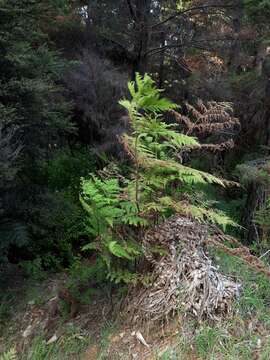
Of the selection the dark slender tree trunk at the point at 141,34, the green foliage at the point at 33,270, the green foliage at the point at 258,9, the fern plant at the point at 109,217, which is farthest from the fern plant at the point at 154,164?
the dark slender tree trunk at the point at 141,34

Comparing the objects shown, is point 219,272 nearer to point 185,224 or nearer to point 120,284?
point 185,224

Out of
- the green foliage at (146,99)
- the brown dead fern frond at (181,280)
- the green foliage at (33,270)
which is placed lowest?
the green foliage at (33,270)

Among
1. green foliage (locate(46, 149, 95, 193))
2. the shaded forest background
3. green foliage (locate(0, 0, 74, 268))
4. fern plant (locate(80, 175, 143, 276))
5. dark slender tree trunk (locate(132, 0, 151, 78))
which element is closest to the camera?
fern plant (locate(80, 175, 143, 276))

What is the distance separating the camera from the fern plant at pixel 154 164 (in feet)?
10.4

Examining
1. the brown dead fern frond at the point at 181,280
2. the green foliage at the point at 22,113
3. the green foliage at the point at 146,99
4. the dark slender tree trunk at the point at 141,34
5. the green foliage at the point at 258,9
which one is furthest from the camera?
the dark slender tree trunk at the point at 141,34

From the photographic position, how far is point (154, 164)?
3.23m

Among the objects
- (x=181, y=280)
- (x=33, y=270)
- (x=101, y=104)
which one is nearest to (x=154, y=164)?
(x=181, y=280)

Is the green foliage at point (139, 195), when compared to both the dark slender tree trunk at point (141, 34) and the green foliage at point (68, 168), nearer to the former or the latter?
the green foliage at point (68, 168)

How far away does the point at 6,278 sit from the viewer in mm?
4508

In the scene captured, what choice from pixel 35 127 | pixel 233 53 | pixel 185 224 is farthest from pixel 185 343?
pixel 233 53

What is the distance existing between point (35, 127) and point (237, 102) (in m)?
4.54

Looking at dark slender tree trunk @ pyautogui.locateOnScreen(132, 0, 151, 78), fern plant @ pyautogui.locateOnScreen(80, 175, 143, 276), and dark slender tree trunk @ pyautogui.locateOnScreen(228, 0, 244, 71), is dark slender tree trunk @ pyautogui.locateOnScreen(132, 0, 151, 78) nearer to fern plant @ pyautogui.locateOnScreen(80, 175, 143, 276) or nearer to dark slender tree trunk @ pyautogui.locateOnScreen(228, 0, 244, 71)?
dark slender tree trunk @ pyautogui.locateOnScreen(228, 0, 244, 71)

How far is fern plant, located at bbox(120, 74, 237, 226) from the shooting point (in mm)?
3176

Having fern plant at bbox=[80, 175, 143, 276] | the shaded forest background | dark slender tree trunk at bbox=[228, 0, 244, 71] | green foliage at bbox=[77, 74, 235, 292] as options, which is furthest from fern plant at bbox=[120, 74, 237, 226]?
dark slender tree trunk at bbox=[228, 0, 244, 71]
